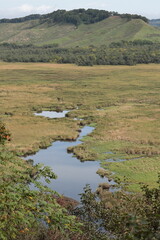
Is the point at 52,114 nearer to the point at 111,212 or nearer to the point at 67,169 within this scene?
the point at 67,169

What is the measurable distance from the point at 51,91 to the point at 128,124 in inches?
1792

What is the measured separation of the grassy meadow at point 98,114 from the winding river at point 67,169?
4.50ft

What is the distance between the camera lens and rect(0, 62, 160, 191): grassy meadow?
4809cm

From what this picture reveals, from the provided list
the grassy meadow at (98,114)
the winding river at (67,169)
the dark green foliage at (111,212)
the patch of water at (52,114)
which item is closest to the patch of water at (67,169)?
the winding river at (67,169)

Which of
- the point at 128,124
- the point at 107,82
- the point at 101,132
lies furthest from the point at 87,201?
the point at 107,82

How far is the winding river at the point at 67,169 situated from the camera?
125 feet

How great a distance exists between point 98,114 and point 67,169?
1280 inches

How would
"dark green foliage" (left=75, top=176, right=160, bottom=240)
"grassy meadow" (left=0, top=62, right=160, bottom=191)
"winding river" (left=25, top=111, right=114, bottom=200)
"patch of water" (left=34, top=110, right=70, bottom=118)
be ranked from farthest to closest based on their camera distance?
"patch of water" (left=34, top=110, right=70, bottom=118) → "grassy meadow" (left=0, top=62, right=160, bottom=191) → "winding river" (left=25, top=111, right=114, bottom=200) → "dark green foliage" (left=75, top=176, right=160, bottom=240)

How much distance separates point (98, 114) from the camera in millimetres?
75250

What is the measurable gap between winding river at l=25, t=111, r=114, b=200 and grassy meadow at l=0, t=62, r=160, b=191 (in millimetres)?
1370

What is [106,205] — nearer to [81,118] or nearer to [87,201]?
[87,201]

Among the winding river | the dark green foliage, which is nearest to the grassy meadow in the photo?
the winding river

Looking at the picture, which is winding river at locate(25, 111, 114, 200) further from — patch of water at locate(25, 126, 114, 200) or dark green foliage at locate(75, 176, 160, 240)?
dark green foliage at locate(75, 176, 160, 240)

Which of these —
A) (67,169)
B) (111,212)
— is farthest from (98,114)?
(111,212)
